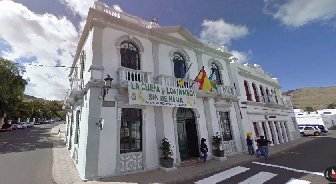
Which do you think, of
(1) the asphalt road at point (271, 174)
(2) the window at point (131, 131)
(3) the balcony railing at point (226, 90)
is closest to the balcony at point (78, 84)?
(2) the window at point (131, 131)

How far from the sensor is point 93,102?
951 cm

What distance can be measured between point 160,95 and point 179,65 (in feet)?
12.1

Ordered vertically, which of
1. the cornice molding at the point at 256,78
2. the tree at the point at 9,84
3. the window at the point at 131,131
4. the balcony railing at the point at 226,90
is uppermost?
the tree at the point at 9,84

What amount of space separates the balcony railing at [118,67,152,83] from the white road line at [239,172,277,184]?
6.98 meters

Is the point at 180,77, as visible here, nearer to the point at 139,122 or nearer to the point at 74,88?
the point at 139,122

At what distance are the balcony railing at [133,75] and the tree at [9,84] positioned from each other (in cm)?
2517

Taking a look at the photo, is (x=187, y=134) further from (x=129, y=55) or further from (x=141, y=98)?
(x=129, y=55)

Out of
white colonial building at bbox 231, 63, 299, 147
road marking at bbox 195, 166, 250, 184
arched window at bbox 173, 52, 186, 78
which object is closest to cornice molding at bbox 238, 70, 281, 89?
white colonial building at bbox 231, 63, 299, 147

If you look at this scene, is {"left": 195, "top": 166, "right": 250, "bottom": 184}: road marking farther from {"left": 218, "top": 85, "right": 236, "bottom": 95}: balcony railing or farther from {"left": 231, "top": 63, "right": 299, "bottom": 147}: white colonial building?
{"left": 231, "top": 63, "right": 299, "bottom": 147}: white colonial building

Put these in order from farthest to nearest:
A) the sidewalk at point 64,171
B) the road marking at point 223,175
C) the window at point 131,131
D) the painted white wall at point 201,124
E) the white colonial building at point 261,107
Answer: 1. the white colonial building at point 261,107
2. the painted white wall at point 201,124
3. the window at point 131,131
4. the sidewalk at point 64,171
5. the road marking at point 223,175

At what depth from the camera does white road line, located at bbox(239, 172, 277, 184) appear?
27.3 feet

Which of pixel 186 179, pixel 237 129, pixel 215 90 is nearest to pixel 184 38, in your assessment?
pixel 215 90

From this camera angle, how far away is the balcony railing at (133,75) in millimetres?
10328

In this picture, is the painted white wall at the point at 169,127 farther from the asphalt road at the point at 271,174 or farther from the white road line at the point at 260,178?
the white road line at the point at 260,178
